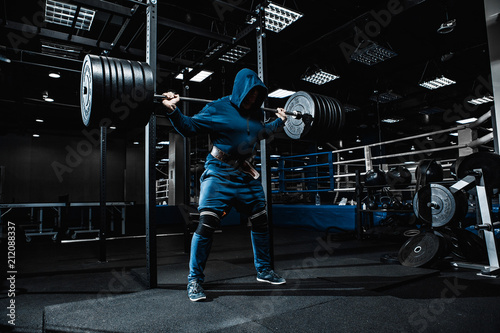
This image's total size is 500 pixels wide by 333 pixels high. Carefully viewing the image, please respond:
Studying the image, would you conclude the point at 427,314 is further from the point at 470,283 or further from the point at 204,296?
the point at 204,296

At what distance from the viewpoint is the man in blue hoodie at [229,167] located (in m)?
1.95

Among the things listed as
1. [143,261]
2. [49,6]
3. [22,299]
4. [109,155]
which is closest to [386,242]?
[143,261]

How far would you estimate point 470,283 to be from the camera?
7.00 ft

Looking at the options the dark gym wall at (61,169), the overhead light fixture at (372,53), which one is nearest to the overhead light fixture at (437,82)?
the overhead light fixture at (372,53)

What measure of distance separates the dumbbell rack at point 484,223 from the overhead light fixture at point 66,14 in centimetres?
400

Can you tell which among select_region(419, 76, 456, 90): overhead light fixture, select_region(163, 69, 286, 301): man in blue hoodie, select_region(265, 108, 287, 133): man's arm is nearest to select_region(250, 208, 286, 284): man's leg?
select_region(163, 69, 286, 301): man in blue hoodie

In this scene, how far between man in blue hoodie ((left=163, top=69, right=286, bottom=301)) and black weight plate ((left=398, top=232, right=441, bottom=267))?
127cm

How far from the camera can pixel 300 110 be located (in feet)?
8.69

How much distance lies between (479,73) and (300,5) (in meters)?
5.49

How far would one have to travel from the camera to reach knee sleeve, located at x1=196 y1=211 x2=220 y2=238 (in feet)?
6.37
